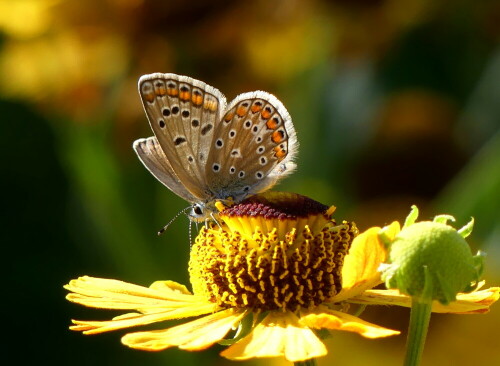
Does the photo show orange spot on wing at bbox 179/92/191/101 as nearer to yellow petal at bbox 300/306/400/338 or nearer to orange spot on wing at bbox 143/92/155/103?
orange spot on wing at bbox 143/92/155/103

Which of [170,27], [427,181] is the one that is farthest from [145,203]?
[427,181]

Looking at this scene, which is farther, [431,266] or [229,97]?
[229,97]

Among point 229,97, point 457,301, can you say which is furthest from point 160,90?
point 229,97

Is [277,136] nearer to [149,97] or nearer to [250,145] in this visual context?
[250,145]

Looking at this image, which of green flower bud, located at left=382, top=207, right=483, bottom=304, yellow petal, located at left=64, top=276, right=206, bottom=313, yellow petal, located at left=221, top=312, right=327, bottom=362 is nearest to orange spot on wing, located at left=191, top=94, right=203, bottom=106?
yellow petal, located at left=64, top=276, right=206, bottom=313

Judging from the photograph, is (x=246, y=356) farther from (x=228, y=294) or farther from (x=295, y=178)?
(x=295, y=178)

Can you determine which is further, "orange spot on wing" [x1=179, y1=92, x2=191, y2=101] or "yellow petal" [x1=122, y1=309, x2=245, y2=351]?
"orange spot on wing" [x1=179, y1=92, x2=191, y2=101]
